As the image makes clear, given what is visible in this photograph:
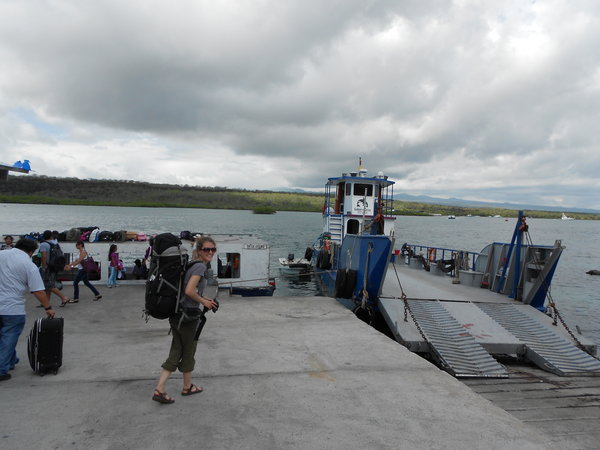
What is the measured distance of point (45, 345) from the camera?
504 cm

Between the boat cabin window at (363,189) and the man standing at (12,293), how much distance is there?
1673 cm

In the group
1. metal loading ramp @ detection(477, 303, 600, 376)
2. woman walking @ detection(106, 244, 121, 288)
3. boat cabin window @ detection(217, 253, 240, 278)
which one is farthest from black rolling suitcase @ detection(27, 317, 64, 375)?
metal loading ramp @ detection(477, 303, 600, 376)

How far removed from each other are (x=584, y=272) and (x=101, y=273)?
4191 cm

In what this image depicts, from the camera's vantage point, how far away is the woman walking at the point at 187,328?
414 cm

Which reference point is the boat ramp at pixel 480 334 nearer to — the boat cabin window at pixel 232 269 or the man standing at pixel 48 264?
the boat cabin window at pixel 232 269

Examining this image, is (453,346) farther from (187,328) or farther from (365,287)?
(187,328)

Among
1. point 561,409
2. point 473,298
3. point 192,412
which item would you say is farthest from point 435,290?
point 192,412

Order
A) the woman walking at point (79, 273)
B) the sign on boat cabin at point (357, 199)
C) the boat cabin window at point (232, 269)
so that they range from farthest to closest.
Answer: the sign on boat cabin at point (357, 199) < the boat cabin window at point (232, 269) < the woman walking at point (79, 273)

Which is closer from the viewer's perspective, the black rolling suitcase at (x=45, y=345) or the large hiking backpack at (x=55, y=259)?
the black rolling suitcase at (x=45, y=345)

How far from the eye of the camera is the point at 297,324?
8117mm

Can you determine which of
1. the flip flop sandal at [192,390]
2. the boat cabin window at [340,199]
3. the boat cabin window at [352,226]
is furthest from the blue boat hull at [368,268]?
the boat cabin window at [340,199]

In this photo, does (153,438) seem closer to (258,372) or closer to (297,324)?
(258,372)

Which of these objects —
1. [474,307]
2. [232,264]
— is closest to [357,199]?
[232,264]

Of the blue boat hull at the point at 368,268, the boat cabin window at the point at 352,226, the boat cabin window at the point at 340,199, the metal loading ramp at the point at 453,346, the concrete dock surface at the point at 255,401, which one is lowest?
the metal loading ramp at the point at 453,346
